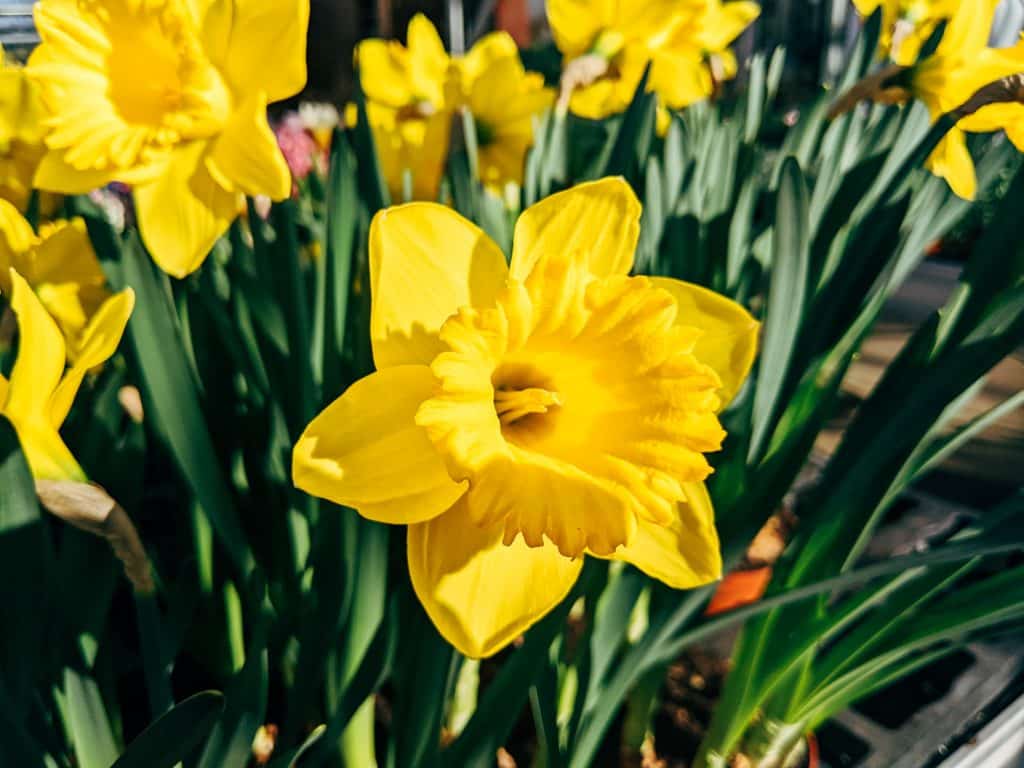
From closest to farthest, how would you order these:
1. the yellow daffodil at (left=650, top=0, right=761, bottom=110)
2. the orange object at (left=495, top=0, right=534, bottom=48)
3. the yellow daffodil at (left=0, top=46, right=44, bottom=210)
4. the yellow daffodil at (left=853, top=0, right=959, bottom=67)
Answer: the yellow daffodil at (left=0, top=46, right=44, bottom=210)
the yellow daffodil at (left=853, top=0, right=959, bottom=67)
the yellow daffodil at (left=650, top=0, right=761, bottom=110)
the orange object at (left=495, top=0, right=534, bottom=48)

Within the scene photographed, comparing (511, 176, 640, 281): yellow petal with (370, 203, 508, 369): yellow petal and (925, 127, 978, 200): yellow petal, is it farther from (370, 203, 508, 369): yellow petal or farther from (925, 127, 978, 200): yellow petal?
(925, 127, 978, 200): yellow petal

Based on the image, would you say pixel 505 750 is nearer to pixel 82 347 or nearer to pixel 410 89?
pixel 82 347

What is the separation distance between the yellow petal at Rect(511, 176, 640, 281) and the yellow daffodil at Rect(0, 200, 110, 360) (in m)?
0.36

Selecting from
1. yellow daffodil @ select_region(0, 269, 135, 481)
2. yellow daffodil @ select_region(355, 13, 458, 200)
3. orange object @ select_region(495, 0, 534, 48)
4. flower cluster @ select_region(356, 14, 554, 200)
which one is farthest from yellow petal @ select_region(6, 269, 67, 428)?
orange object @ select_region(495, 0, 534, 48)

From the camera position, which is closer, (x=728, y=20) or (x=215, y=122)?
(x=215, y=122)

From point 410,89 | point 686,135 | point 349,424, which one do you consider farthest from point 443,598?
point 410,89

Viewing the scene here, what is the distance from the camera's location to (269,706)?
91 centimetres

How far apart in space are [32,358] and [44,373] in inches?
0.5

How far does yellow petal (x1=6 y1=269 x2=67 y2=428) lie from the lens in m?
0.42

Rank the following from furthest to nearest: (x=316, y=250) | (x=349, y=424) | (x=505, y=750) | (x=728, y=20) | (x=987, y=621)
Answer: (x=728, y=20) → (x=316, y=250) → (x=505, y=750) → (x=987, y=621) → (x=349, y=424)

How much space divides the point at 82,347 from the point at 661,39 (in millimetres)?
900

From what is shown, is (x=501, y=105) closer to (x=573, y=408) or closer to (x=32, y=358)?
(x=573, y=408)

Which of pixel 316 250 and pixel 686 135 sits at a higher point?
pixel 686 135

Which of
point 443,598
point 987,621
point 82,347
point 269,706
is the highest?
point 82,347
